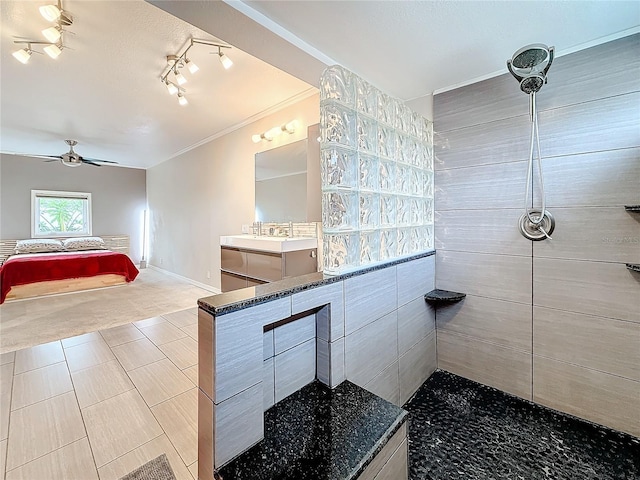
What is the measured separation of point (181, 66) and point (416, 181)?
7.07ft

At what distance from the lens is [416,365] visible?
2113 millimetres

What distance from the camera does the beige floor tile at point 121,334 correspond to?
9.07 feet

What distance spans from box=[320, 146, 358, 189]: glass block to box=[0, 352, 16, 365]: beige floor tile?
3.10 meters

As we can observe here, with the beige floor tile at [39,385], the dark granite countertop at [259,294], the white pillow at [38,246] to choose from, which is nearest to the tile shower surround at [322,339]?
the dark granite countertop at [259,294]

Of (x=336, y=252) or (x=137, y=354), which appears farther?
(x=137, y=354)

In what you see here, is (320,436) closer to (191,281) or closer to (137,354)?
(137,354)

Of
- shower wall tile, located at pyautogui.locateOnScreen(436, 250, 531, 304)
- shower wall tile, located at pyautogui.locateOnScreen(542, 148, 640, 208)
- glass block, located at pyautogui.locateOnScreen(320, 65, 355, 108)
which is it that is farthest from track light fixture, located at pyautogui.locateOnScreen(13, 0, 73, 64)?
shower wall tile, located at pyautogui.locateOnScreen(542, 148, 640, 208)

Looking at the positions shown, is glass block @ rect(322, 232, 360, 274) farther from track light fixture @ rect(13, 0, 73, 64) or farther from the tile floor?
track light fixture @ rect(13, 0, 73, 64)

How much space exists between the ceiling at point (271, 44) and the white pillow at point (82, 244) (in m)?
2.91

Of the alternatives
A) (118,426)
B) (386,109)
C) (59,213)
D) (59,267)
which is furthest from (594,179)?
(59,213)

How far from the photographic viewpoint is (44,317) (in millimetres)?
3516

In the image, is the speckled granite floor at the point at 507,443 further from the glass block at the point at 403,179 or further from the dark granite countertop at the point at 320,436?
the glass block at the point at 403,179

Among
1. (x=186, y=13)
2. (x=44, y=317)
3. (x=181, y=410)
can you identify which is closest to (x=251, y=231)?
(x=181, y=410)

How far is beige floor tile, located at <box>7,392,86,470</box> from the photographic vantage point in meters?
1.45
